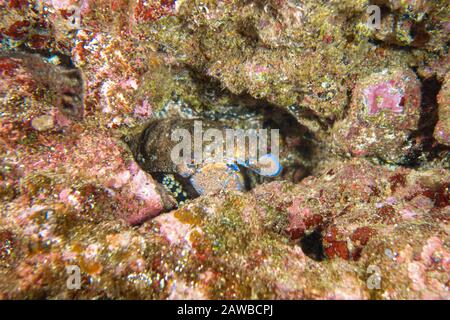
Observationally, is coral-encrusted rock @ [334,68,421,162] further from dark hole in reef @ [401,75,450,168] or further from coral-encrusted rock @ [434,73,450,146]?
coral-encrusted rock @ [434,73,450,146]

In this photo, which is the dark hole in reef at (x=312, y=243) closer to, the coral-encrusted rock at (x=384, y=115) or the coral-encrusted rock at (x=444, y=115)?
the coral-encrusted rock at (x=384, y=115)

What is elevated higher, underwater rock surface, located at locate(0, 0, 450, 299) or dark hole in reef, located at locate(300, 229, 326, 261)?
underwater rock surface, located at locate(0, 0, 450, 299)

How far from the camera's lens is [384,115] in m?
3.79

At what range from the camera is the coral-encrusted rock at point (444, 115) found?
340cm

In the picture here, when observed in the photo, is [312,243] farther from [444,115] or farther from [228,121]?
[228,121]

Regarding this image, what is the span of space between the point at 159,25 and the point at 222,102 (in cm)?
166

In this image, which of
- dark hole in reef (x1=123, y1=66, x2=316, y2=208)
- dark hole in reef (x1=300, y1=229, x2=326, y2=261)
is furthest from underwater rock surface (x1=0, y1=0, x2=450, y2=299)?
dark hole in reef (x1=123, y1=66, x2=316, y2=208)

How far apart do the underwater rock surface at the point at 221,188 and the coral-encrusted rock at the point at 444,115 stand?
0.07 ft

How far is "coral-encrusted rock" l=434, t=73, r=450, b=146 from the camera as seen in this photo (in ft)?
11.2

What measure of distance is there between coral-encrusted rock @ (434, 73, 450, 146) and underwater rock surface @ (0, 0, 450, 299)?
0.07ft

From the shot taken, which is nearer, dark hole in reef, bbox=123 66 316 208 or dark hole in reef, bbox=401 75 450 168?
dark hole in reef, bbox=401 75 450 168

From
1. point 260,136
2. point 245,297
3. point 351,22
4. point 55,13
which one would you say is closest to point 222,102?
point 260,136

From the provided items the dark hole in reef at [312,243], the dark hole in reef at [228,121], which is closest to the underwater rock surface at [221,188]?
the dark hole in reef at [312,243]

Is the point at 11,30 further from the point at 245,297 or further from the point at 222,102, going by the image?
the point at 245,297
